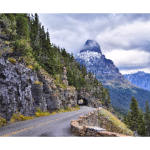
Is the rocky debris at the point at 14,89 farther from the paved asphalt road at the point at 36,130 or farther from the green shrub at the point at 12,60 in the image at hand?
the paved asphalt road at the point at 36,130

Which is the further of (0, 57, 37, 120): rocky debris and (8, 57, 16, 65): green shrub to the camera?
(8, 57, 16, 65): green shrub

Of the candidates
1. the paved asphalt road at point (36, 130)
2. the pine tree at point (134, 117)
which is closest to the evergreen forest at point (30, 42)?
the paved asphalt road at point (36, 130)

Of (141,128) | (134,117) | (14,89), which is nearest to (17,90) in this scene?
(14,89)

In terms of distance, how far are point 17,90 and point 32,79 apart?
471 cm

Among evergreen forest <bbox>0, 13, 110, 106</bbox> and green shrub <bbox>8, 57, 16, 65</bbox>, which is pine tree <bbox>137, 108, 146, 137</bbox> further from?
green shrub <bbox>8, 57, 16, 65</bbox>

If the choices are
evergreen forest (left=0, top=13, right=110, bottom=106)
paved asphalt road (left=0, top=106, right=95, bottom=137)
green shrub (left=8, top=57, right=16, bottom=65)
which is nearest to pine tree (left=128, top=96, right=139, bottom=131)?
evergreen forest (left=0, top=13, right=110, bottom=106)

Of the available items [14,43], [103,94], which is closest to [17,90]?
[14,43]

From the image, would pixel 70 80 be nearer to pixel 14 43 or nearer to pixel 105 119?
pixel 105 119

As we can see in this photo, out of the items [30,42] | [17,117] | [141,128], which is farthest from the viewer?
[141,128]

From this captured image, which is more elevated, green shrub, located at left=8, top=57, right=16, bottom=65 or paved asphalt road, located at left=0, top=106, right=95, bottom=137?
green shrub, located at left=8, top=57, right=16, bottom=65

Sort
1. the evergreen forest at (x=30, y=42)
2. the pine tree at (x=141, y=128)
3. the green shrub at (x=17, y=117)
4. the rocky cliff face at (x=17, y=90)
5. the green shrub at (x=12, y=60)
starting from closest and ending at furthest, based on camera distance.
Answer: the rocky cliff face at (x=17, y=90), the green shrub at (x=17, y=117), the green shrub at (x=12, y=60), the evergreen forest at (x=30, y=42), the pine tree at (x=141, y=128)

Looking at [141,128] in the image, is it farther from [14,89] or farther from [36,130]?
[14,89]
